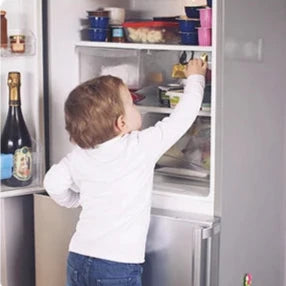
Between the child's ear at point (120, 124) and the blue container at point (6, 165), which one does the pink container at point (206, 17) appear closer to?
the child's ear at point (120, 124)

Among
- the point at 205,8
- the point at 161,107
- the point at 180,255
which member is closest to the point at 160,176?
the point at 161,107

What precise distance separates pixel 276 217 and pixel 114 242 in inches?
30.5

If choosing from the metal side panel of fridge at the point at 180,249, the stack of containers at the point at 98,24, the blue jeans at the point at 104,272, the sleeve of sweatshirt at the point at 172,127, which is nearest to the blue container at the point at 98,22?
the stack of containers at the point at 98,24

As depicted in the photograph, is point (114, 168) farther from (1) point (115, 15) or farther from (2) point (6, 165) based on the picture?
(1) point (115, 15)

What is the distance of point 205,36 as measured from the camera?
2.05 metres

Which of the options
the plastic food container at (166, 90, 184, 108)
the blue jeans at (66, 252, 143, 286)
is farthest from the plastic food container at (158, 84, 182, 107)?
the blue jeans at (66, 252, 143, 286)

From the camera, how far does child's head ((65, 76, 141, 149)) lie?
1871mm

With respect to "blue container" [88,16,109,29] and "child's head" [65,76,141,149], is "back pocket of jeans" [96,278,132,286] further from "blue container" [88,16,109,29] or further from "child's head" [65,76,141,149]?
"blue container" [88,16,109,29]

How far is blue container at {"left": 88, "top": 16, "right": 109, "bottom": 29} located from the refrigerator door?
0.65 meters

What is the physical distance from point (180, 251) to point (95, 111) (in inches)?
18.1

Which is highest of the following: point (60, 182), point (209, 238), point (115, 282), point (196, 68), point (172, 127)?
point (196, 68)

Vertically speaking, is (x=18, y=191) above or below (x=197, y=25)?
below

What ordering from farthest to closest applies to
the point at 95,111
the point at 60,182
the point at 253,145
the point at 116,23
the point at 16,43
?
1. the point at 116,23
2. the point at 253,145
3. the point at 16,43
4. the point at 60,182
5. the point at 95,111

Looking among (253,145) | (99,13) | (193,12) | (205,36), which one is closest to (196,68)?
(205,36)
